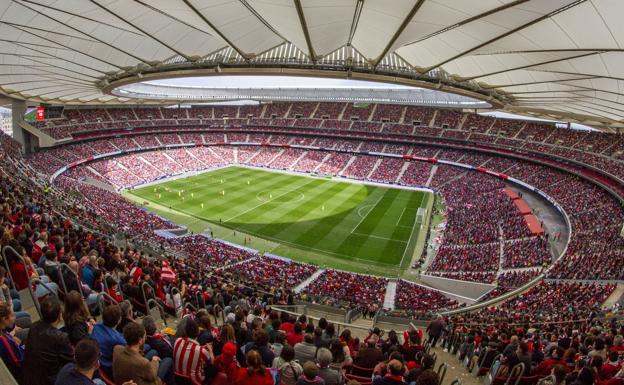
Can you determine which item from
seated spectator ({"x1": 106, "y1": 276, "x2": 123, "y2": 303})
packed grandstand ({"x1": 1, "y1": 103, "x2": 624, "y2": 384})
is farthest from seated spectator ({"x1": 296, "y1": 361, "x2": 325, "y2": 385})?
seated spectator ({"x1": 106, "y1": 276, "x2": 123, "y2": 303})

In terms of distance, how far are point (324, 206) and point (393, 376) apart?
4083cm

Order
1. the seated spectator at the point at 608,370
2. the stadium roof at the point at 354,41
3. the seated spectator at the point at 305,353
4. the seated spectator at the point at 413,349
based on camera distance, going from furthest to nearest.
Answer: the stadium roof at the point at 354,41 → the seated spectator at the point at 413,349 → the seated spectator at the point at 608,370 → the seated spectator at the point at 305,353

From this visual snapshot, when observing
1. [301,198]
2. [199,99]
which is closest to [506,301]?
[301,198]

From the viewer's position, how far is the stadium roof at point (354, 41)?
10.3 meters

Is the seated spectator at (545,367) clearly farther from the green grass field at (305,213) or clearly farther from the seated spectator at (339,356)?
the green grass field at (305,213)

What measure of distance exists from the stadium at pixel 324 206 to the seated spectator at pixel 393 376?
0.09ft

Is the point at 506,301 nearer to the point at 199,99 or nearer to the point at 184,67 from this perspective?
the point at 184,67

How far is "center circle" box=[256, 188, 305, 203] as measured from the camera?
47.4 meters

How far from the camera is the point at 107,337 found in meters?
4.48

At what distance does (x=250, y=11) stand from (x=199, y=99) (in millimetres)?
60483

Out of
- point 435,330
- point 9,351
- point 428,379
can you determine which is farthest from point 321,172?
point 9,351

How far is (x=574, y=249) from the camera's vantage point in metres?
26.9

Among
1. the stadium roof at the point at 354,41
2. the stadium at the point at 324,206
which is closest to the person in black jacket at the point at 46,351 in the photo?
the stadium at the point at 324,206

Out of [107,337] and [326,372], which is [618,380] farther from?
[107,337]
